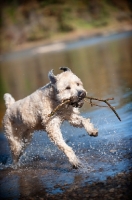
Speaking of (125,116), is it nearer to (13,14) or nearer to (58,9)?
(58,9)

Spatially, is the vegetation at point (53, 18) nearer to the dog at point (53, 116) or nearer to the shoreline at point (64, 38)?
the shoreline at point (64, 38)

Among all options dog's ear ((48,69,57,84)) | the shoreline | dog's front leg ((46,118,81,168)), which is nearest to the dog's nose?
dog's ear ((48,69,57,84))

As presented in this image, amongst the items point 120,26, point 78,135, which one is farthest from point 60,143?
point 120,26

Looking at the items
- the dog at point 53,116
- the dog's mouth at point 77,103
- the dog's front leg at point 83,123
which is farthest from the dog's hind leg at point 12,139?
the dog's mouth at point 77,103

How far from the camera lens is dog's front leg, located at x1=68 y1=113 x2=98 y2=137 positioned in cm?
584

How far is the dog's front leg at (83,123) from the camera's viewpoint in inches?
230

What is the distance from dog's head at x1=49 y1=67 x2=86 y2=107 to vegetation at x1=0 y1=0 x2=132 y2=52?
63799 mm

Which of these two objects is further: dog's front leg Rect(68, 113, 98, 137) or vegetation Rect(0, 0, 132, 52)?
vegetation Rect(0, 0, 132, 52)

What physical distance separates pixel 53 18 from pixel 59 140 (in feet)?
269

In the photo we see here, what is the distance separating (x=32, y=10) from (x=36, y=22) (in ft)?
13.2

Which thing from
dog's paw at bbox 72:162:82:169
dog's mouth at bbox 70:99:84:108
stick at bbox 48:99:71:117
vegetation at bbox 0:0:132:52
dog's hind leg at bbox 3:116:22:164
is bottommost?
dog's paw at bbox 72:162:82:169

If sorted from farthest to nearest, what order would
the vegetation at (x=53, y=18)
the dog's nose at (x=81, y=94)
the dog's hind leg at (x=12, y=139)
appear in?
1. the vegetation at (x=53, y=18)
2. the dog's hind leg at (x=12, y=139)
3. the dog's nose at (x=81, y=94)

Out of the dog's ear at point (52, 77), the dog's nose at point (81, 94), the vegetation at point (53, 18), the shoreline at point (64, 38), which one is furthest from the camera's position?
the vegetation at point (53, 18)

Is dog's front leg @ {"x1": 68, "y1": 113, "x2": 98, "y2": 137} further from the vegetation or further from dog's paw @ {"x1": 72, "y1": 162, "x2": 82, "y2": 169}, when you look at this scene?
the vegetation
